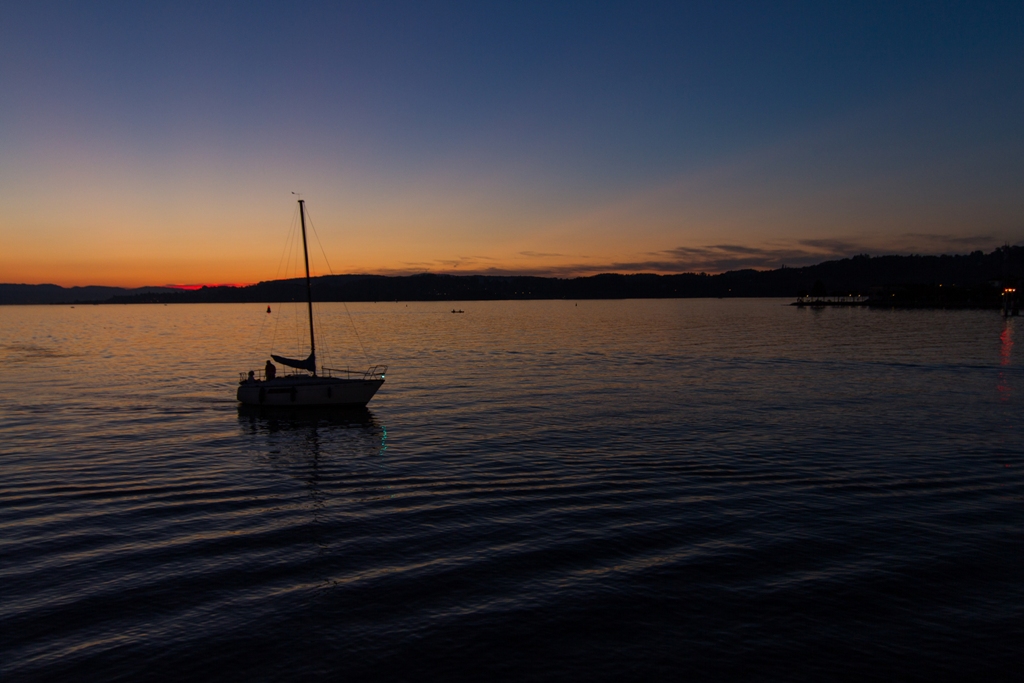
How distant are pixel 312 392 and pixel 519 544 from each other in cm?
3064

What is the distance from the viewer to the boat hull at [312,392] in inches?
1778

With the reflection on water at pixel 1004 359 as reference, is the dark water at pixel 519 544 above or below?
above

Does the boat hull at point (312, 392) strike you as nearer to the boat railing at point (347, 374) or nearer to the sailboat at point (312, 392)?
the sailboat at point (312, 392)

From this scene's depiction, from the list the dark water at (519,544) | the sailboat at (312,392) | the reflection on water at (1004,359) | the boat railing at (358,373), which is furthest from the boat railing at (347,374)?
the reflection on water at (1004,359)

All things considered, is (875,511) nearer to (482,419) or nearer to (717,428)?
(717,428)

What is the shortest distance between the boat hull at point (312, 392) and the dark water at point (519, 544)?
207 centimetres

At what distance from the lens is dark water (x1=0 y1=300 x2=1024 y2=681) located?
43.3 ft

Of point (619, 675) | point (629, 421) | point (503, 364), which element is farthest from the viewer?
point (503, 364)

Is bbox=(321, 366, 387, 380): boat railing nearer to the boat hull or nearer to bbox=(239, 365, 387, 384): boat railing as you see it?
bbox=(239, 365, 387, 384): boat railing

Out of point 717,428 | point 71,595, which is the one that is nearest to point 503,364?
point 717,428

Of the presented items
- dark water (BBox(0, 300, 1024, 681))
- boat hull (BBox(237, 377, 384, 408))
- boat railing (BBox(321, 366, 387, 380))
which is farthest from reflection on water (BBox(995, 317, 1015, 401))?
boat railing (BBox(321, 366, 387, 380))

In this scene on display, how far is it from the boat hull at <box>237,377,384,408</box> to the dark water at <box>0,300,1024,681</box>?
2070mm

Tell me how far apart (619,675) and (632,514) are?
29.2 ft

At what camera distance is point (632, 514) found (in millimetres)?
21141
